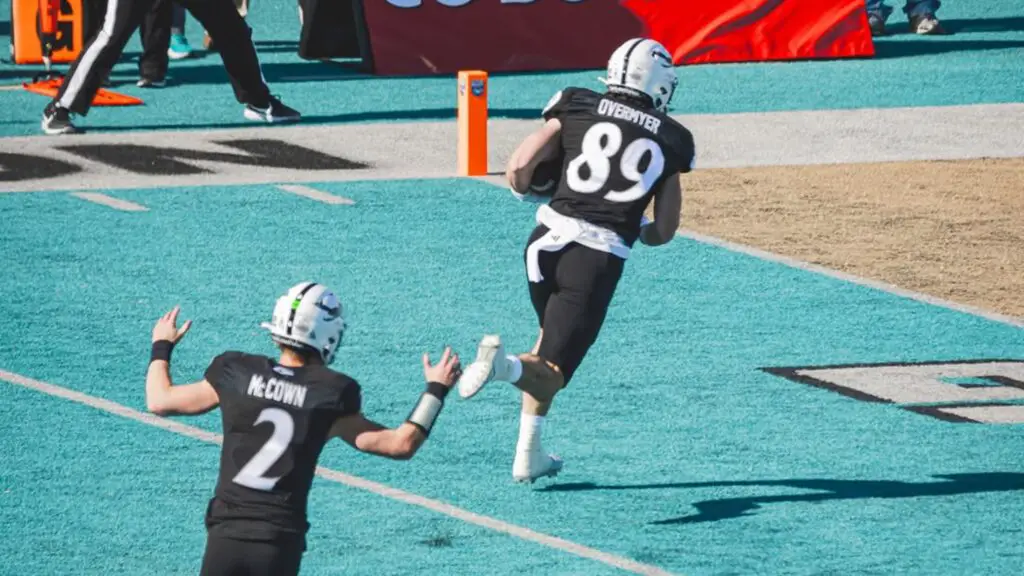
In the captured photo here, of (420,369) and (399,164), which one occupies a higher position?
(399,164)

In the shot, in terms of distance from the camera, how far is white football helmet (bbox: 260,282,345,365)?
248 inches

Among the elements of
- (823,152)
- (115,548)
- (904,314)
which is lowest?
(115,548)

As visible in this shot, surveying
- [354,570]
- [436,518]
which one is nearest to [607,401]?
[436,518]

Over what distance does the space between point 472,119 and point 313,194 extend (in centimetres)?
153

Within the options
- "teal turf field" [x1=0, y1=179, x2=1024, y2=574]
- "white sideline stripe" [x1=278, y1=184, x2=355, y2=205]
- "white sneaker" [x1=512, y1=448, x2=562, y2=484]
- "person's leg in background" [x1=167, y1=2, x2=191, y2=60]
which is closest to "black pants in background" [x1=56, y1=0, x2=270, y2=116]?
"white sideline stripe" [x1=278, y1=184, x2=355, y2=205]

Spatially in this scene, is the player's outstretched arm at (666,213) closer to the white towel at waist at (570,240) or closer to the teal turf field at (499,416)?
the white towel at waist at (570,240)

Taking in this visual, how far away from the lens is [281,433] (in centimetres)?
623

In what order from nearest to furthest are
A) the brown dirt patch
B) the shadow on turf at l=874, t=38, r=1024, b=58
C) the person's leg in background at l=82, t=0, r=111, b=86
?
1. the brown dirt patch
2. the person's leg in background at l=82, t=0, r=111, b=86
3. the shadow on turf at l=874, t=38, r=1024, b=58

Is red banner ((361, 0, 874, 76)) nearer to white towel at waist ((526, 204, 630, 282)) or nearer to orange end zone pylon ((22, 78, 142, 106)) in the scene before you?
orange end zone pylon ((22, 78, 142, 106))

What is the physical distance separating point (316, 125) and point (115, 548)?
11.2 metres

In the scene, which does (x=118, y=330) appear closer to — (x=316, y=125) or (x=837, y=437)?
(x=837, y=437)

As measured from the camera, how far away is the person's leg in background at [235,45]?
17.9 m

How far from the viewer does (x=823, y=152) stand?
17797 millimetres

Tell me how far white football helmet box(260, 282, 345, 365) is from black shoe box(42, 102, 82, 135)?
38.9 ft
